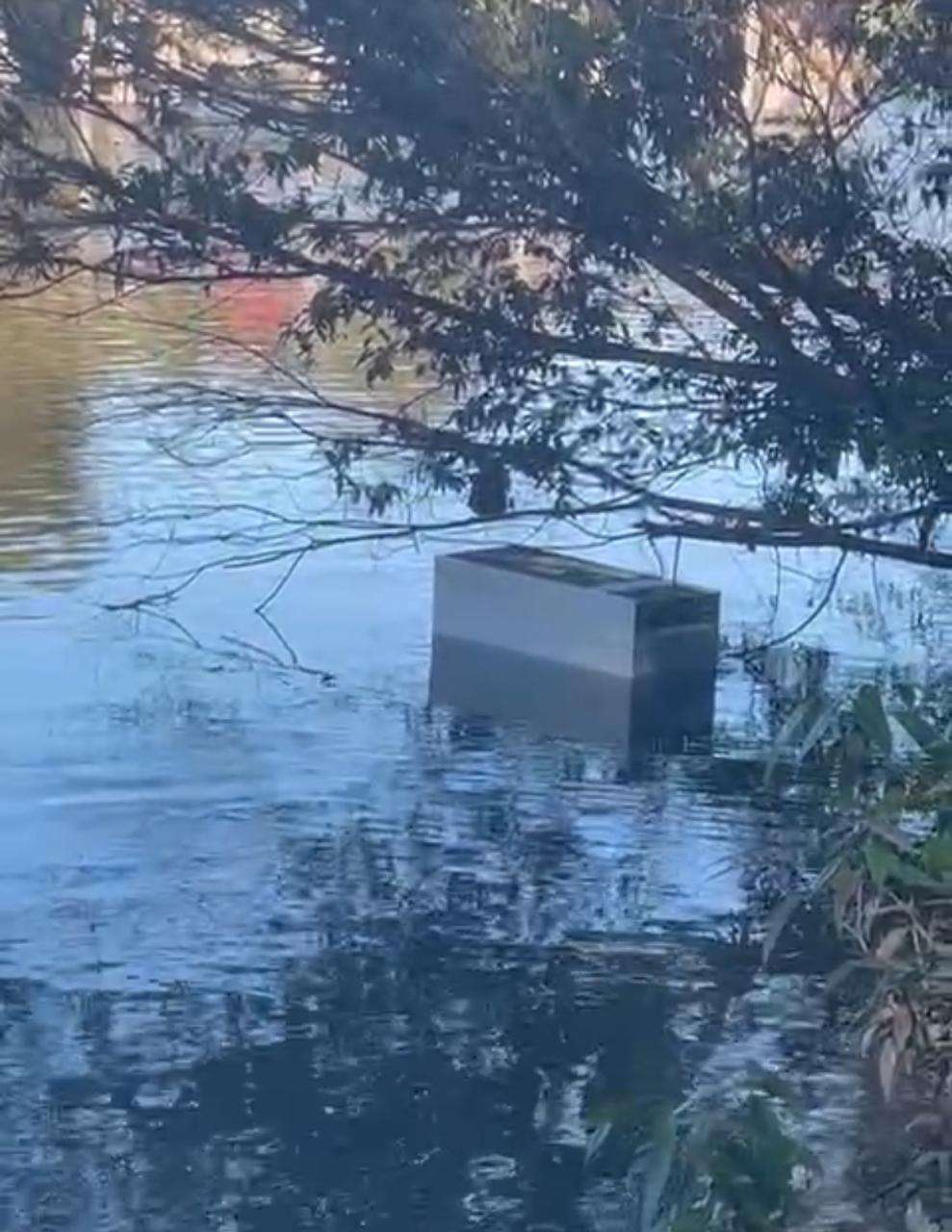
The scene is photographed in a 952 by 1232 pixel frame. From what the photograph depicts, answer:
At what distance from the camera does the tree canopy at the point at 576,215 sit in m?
8.05

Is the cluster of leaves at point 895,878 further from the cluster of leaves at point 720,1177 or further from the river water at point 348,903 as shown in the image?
the cluster of leaves at point 720,1177

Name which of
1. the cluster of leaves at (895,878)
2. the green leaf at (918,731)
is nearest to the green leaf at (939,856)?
the cluster of leaves at (895,878)

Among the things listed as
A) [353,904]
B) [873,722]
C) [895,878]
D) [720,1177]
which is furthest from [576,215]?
[720,1177]

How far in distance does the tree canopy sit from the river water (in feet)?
2.87

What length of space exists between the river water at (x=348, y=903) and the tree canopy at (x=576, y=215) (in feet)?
2.87

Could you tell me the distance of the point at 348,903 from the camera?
8.23 m

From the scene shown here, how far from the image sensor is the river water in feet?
20.4

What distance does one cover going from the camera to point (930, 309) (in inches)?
328

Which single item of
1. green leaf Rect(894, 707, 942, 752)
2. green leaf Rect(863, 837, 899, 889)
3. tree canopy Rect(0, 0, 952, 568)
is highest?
tree canopy Rect(0, 0, 952, 568)

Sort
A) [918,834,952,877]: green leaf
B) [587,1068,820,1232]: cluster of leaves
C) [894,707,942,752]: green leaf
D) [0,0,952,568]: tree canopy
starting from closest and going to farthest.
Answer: [587,1068,820,1232]: cluster of leaves, [918,834,952,877]: green leaf, [894,707,942,752]: green leaf, [0,0,952,568]: tree canopy

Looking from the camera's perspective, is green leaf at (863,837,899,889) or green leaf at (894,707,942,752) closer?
green leaf at (863,837,899,889)

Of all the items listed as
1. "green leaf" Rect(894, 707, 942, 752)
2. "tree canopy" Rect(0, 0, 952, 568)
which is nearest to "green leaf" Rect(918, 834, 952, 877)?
"green leaf" Rect(894, 707, 942, 752)

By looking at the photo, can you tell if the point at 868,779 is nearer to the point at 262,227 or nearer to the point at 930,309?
the point at 930,309

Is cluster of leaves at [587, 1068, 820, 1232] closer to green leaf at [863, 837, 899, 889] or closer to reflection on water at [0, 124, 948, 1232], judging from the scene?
reflection on water at [0, 124, 948, 1232]
